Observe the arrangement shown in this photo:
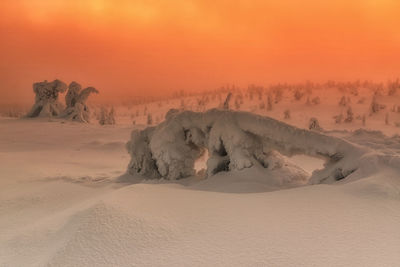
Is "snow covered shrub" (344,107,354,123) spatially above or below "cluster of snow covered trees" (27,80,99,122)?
below

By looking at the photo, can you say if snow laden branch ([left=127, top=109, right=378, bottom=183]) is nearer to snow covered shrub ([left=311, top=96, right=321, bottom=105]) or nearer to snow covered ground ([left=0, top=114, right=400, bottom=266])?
snow covered ground ([left=0, top=114, right=400, bottom=266])

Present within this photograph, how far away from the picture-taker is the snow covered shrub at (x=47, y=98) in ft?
35.9

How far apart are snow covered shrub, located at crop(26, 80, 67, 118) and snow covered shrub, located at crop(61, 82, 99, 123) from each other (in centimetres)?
25

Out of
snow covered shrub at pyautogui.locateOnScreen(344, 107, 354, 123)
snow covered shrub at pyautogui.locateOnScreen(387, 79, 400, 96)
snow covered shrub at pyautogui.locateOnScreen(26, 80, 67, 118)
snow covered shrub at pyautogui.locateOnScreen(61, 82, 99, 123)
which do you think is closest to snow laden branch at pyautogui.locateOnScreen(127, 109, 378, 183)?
snow covered shrub at pyautogui.locateOnScreen(344, 107, 354, 123)

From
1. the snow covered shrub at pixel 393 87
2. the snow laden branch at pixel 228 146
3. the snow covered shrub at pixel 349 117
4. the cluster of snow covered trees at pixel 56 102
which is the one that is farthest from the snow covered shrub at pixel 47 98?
the snow covered shrub at pixel 393 87

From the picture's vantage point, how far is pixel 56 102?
11.4 meters

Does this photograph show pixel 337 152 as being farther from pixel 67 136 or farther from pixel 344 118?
pixel 344 118

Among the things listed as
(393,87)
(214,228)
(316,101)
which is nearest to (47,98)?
(316,101)

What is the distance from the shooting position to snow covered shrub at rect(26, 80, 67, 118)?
10953 millimetres

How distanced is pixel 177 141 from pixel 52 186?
1336mm

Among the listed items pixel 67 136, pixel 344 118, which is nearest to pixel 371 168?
pixel 67 136

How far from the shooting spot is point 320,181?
286 cm

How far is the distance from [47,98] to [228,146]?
9426 millimetres

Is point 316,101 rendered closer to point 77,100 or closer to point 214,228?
point 77,100
